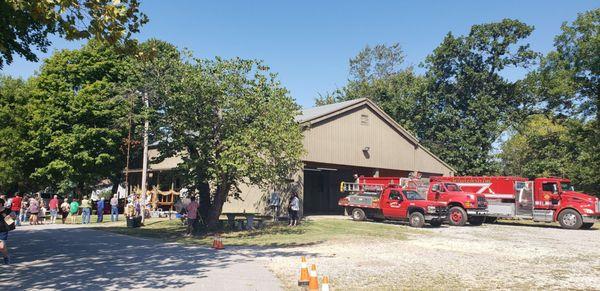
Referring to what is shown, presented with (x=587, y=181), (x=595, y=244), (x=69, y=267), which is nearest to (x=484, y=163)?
(x=587, y=181)

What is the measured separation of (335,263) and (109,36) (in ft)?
24.9

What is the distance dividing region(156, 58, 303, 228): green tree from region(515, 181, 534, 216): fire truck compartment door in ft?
40.9

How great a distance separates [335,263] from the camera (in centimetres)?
1245

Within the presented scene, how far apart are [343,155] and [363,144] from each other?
83.2 inches

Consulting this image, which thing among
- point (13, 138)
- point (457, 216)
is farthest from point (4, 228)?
point (13, 138)

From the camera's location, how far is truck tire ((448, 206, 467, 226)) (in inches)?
988

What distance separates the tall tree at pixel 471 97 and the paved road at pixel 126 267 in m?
36.0

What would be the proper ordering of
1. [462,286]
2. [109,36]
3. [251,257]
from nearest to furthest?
[109,36], [462,286], [251,257]

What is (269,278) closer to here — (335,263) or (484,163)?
(335,263)

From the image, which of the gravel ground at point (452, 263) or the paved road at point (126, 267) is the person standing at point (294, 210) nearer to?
the gravel ground at point (452, 263)

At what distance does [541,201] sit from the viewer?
25.1m

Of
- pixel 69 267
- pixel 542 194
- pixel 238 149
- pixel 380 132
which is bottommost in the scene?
pixel 69 267

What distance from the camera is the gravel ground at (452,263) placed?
10.1 meters

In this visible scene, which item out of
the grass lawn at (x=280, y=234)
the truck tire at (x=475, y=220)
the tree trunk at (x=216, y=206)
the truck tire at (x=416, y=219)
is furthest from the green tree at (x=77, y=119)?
the truck tire at (x=475, y=220)
